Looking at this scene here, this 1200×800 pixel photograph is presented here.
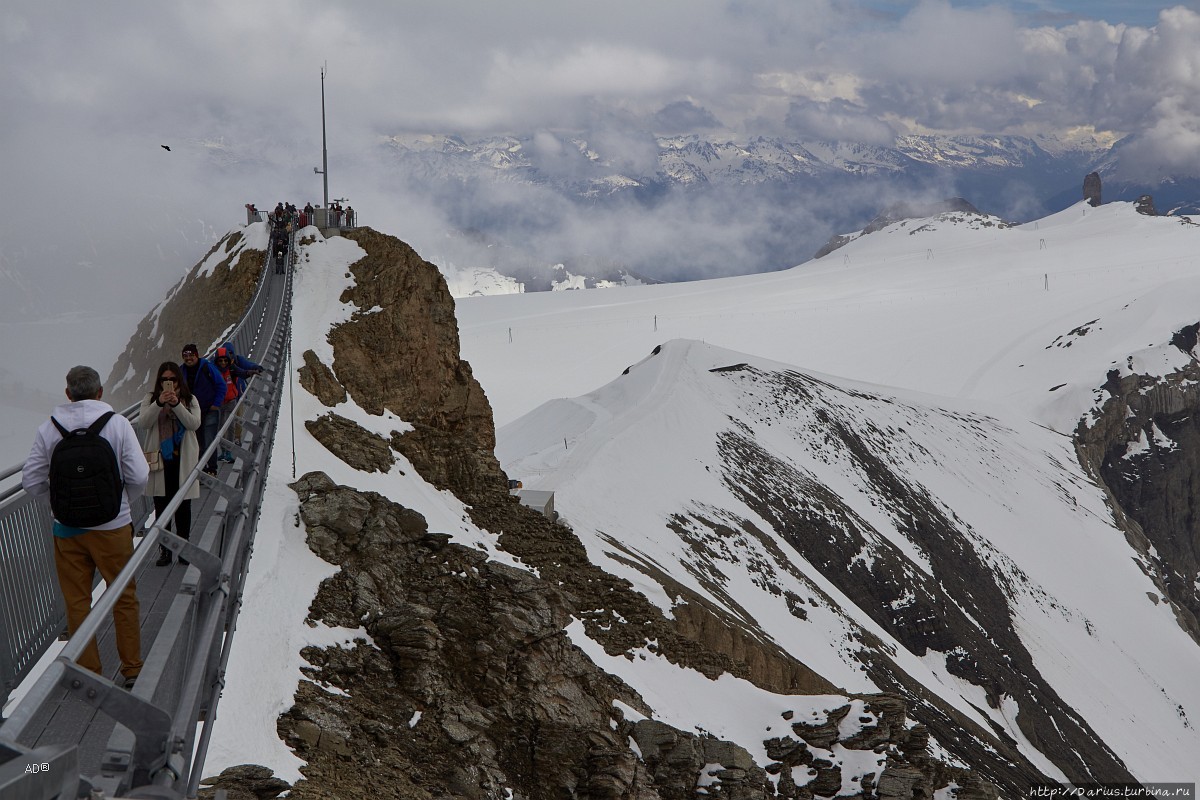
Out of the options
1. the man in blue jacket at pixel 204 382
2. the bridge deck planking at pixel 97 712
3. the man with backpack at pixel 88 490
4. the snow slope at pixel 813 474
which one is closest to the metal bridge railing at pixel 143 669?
the bridge deck planking at pixel 97 712

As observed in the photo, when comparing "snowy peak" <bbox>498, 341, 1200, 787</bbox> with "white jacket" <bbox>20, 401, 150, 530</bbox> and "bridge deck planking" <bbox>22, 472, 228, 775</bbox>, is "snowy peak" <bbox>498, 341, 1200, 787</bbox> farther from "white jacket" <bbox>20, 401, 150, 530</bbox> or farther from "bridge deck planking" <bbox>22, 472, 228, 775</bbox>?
"white jacket" <bbox>20, 401, 150, 530</bbox>

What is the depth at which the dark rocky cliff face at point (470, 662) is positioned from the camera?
32.0 ft

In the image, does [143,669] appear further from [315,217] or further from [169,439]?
[315,217]

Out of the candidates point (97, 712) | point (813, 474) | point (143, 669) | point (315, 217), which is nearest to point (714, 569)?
point (315, 217)

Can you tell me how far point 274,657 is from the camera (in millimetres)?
9758

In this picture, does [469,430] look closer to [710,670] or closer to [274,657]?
[710,670]

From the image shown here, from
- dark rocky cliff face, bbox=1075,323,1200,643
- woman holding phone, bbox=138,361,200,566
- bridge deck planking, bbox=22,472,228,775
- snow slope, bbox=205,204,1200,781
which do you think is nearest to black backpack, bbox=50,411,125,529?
bridge deck planking, bbox=22,472,228,775

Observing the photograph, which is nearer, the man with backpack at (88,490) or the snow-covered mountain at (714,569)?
the man with backpack at (88,490)

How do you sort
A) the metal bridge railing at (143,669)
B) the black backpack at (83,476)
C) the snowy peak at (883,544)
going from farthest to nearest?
the snowy peak at (883,544), the black backpack at (83,476), the metal bridge railing at (143,669)

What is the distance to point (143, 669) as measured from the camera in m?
3.96

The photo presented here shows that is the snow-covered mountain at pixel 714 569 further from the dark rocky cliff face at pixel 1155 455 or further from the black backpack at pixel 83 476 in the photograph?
the black backpack at pixel 83 476

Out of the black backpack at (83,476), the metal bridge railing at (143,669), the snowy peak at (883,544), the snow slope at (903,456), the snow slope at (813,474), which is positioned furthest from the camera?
the snow slope at (903,456)

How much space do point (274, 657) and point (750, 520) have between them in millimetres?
34894

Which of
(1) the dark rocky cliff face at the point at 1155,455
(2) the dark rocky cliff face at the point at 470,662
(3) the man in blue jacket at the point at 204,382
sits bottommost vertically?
(2) the dark rocky cliff face at the point at 470,662
